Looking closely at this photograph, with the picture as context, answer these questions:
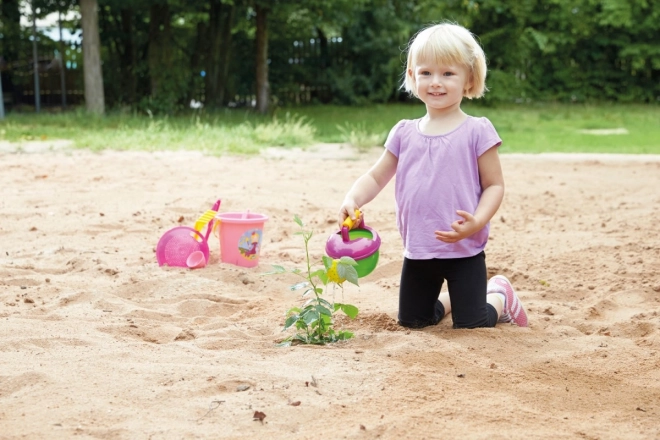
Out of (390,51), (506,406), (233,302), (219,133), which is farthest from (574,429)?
(390,51)

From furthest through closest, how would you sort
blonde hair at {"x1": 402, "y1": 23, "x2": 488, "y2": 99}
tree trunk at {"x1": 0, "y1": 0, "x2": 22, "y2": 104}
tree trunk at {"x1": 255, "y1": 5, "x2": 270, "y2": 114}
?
1. tree trunk at {"x1": 0, "y1": 0, "x2": 22, "y2": 104}
2. tree trunk at {"x1": 255, "y1": 5, "x2": 270, "y2": 114}
3. blonde hair at {"x1": 402, "y1": 23, "x2": 488, "y2": 99}

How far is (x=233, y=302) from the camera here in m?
3.80

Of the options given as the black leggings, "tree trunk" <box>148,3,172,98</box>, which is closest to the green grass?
"tree trunk" <box>148,3,172,98</box>

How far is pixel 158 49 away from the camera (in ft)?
47.2

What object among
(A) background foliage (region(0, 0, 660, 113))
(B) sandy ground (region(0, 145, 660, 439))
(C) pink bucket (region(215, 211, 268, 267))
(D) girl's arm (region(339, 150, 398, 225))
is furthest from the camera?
(A) background foliage (region(0, 0, 660, 113))

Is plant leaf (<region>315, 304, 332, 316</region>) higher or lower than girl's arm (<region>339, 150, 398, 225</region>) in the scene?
lower

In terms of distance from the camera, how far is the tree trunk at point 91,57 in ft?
40.6

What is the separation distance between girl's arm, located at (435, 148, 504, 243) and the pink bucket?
1.37 metres

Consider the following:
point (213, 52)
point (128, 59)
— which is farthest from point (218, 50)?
point (128, 59)

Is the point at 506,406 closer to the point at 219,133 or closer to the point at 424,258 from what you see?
the point at 424,258

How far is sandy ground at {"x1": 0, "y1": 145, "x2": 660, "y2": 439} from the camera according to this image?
2406mm

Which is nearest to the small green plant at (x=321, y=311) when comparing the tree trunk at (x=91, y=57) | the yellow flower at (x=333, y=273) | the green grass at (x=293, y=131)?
the yellow flower at (x=333, y=273)

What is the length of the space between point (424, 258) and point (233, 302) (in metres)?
0.93

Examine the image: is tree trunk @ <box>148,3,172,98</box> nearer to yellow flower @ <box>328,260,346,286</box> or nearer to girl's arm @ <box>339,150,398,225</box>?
girl's arm @ <box>339,150,398,225</box>
